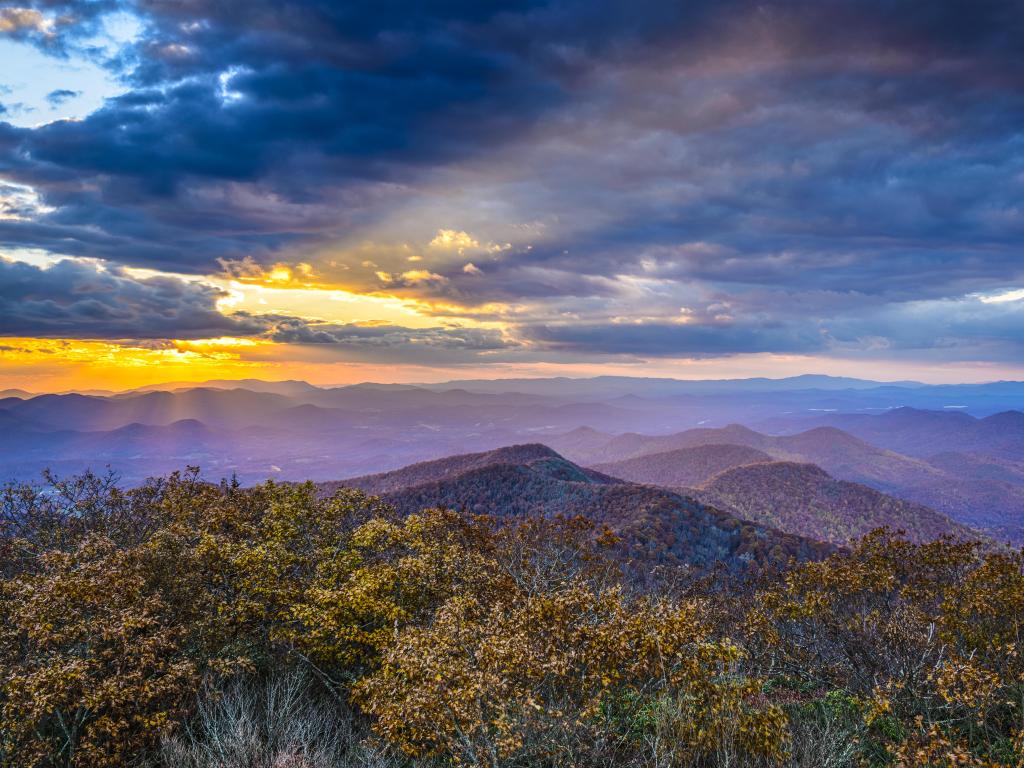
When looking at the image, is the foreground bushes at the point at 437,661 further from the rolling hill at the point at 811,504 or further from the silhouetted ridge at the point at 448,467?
the rolling hill at the point at 811,504

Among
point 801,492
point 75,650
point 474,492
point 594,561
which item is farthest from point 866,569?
point 801,492

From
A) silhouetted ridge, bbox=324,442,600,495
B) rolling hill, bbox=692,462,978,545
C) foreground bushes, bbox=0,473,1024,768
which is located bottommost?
rolling hill, bbox=692,462,978,545

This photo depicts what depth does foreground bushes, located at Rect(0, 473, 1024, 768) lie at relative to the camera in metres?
11.1

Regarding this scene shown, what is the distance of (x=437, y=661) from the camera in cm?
1141

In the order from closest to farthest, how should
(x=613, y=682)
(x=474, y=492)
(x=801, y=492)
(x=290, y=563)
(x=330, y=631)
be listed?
(x=613, y=682) < (x=330, y=631) < (x=290, y=563) < (x=474, y=492) < (x=801, y=492)

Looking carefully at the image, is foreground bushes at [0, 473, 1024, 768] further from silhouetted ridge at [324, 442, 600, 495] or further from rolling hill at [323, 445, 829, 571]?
silhouetted ridge at [324, 442, 600, 495]

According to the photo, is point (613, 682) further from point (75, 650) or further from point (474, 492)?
point (474, 492)

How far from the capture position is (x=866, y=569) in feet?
63.0

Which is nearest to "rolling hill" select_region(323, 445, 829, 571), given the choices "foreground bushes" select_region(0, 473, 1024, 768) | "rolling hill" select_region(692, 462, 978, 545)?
"foreground bushes" select_region(0, 473, 1024, 768)

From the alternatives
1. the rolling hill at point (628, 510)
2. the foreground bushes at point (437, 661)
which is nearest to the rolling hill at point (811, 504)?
the rolling hill at point (628, 510)

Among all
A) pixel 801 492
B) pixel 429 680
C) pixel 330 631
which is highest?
pixel 429 680

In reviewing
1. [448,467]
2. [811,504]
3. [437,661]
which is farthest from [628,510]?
[811,504]

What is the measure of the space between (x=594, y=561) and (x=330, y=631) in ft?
64.7

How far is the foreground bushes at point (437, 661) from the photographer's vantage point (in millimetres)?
11055
